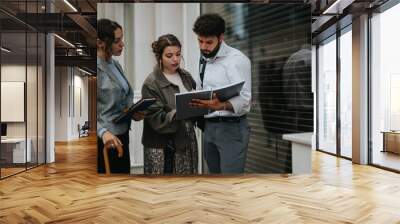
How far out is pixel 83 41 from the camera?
40.8ft

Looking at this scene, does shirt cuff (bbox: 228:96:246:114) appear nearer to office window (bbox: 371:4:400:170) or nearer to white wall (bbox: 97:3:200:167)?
white wall (bbox: 97:3:200:167)

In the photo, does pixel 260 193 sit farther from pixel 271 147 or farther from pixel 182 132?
pixel 182 132

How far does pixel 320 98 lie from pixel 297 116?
205 inches

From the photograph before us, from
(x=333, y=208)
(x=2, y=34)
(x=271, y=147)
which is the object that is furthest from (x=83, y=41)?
(x=333, y=208)

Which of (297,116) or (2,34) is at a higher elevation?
(2,34)

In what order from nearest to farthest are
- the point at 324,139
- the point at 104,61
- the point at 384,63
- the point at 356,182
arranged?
the point at 356,182
the point at 104,61
the point at 384,63
the point at 324,139

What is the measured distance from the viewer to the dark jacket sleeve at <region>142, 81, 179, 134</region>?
626 cm

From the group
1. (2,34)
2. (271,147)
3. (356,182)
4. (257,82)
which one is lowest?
(356,182)

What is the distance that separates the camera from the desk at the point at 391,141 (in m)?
7.24

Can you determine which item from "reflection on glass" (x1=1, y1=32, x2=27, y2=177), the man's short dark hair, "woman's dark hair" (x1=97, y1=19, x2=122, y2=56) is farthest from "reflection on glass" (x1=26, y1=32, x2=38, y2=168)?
the man's short dark hair

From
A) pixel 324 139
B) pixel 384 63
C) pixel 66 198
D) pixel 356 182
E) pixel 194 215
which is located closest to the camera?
pixel 194 215

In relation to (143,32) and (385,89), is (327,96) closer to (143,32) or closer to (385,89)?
(385,89)

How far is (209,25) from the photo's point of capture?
631 centimetres

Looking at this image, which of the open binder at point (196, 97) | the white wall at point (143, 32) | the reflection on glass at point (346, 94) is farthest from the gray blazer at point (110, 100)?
the reflection on glass at point (346, 94)
